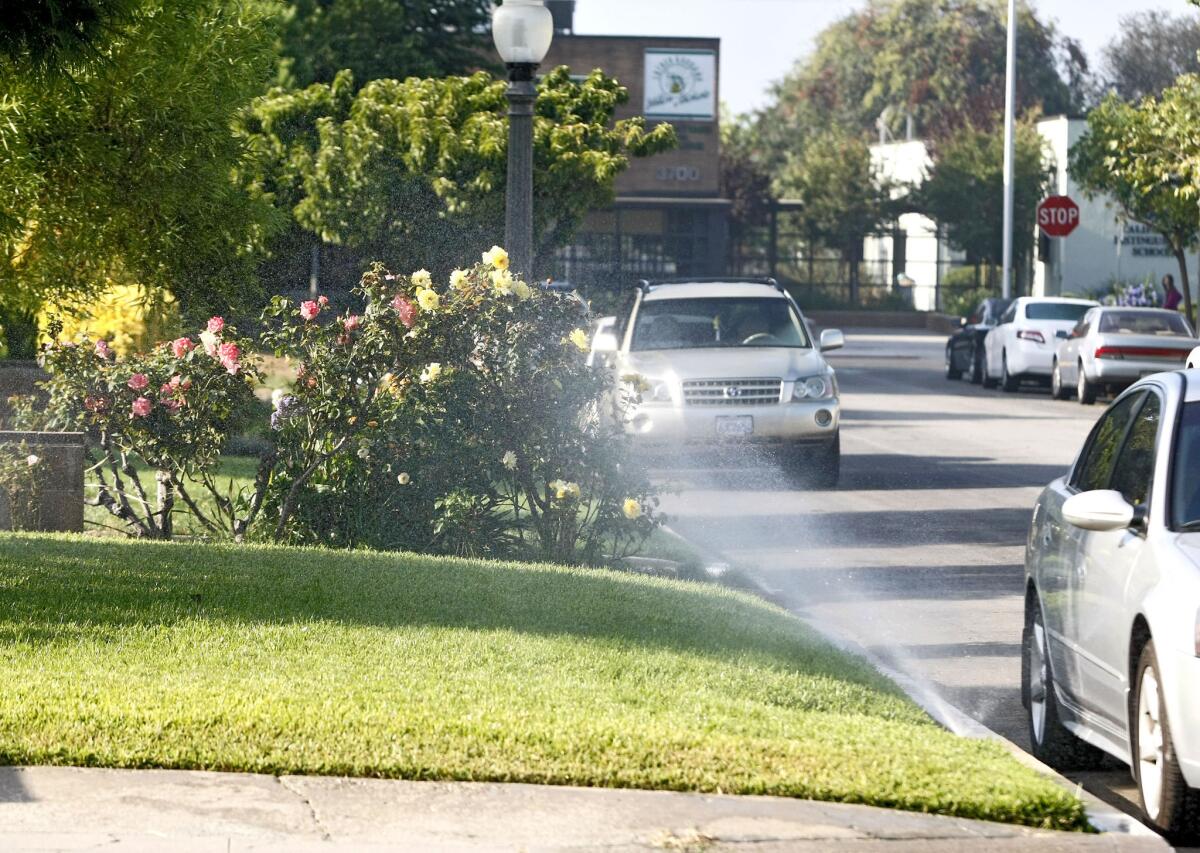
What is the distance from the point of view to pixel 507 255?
12.9 meters

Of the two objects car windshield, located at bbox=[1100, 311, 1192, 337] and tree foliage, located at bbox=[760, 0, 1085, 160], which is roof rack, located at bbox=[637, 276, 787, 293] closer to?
car windshield, located at bbox=[1100, 311, 1192, 337]

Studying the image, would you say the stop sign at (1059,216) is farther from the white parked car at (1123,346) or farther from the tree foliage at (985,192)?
the white parked car at (1123,346)

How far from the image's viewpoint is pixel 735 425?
17.8 meters

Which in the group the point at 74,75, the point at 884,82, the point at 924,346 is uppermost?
the point at 884,82

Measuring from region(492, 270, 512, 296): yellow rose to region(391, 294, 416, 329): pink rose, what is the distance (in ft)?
1.79

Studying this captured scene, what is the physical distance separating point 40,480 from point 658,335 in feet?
25.0

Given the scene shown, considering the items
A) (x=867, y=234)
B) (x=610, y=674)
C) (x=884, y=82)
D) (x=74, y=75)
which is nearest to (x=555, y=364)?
(x=74, y=75)

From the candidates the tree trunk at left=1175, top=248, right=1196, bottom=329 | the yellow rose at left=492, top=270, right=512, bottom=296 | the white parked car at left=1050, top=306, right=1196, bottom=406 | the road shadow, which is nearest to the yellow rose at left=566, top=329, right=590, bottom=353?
the yellow rose at left=492, top=270, right=512, bottom=296

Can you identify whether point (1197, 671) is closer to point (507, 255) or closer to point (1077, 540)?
point (1077, 540)

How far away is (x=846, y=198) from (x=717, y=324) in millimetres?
46854

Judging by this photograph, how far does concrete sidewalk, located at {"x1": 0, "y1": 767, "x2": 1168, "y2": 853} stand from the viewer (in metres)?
5.56

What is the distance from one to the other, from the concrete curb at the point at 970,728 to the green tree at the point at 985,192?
50599 mm

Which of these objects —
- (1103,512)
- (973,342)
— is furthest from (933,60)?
(1103,512)

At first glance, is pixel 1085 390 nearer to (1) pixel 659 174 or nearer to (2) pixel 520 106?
(2) pixel 520 106
